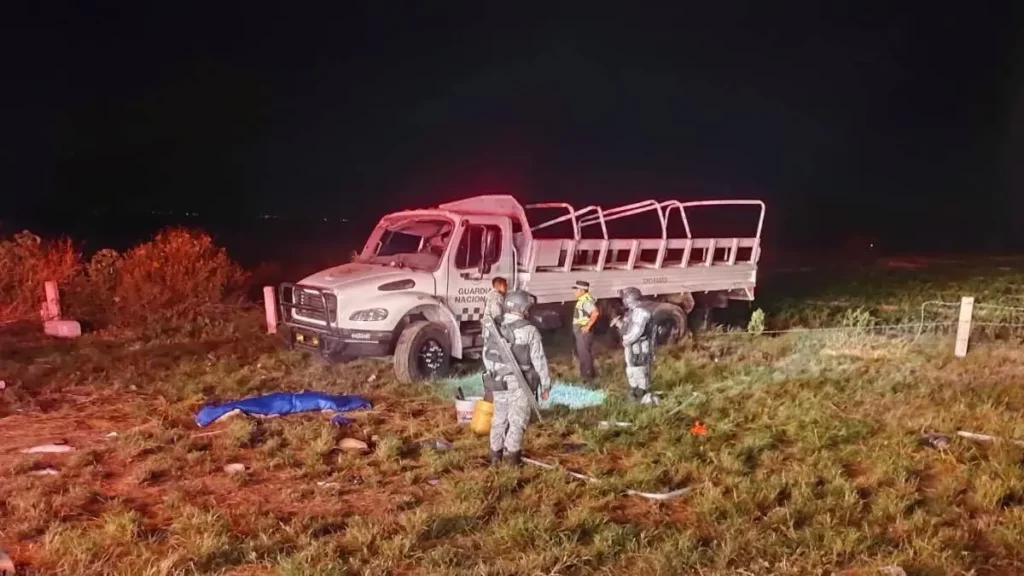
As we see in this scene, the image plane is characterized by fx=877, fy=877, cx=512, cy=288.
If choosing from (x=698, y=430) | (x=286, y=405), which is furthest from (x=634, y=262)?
(x=286, y=405)

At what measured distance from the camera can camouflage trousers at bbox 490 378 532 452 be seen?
21.8ft

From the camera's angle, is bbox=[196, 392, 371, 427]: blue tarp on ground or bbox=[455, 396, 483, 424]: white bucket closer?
bbox=[455, 396, 483, 424]: white bucket

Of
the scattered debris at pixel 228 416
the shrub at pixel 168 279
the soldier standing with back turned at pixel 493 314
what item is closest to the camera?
the soldier standing with back turned at pixel 493 314

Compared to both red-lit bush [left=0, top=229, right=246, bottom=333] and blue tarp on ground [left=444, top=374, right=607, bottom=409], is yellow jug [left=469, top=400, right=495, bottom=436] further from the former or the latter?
red-lit bush [left=0, top=229, right=246, bottom=333]

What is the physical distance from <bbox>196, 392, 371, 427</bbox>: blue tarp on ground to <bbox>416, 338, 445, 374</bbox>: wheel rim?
3.78 feet

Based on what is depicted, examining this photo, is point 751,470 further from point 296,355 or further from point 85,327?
point 85,327

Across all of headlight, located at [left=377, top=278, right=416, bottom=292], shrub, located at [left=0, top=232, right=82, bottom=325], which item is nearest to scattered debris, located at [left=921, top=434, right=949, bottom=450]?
headlight, located at [left=377, top=278, right=416, bottom=292]

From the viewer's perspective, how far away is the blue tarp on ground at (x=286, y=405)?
825 cm

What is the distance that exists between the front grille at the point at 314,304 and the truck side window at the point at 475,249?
59.6 inches

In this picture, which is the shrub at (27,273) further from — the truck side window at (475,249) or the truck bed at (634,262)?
the truck bed at (634,262)

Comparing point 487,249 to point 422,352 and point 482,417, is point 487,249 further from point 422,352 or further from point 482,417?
point 482,417

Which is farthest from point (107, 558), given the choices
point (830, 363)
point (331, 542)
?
point (830, 363)

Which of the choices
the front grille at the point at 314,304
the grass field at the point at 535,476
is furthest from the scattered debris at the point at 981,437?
the front grille at the point at 314,304

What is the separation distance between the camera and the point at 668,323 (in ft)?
40.6
